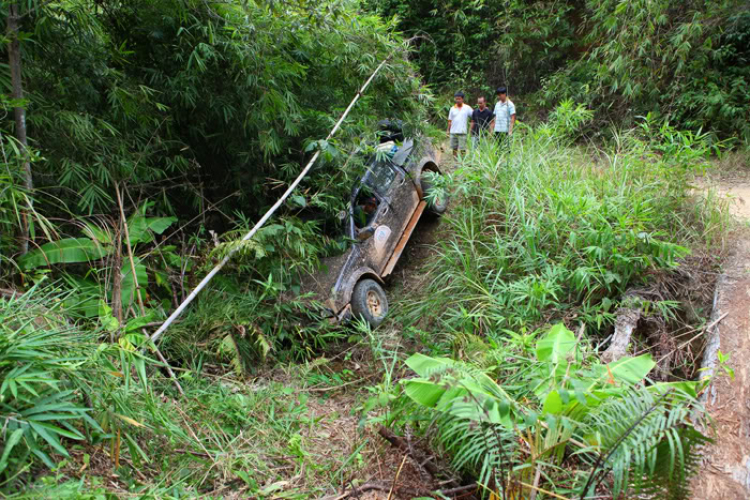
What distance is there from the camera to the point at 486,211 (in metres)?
6.05

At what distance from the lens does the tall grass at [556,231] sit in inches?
185

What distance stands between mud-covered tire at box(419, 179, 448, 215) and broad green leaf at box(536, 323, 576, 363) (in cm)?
382

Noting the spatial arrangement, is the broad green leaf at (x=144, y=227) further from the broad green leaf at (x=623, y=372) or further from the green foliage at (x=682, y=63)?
the green foliage at (x=682, y=63)

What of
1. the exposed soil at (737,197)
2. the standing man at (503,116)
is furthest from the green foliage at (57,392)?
the standing man at (503,116)

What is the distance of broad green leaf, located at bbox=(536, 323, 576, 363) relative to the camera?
3.10m

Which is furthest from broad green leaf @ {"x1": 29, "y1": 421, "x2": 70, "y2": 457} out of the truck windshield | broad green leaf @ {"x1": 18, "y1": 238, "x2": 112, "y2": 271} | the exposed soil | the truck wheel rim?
the exposed soil

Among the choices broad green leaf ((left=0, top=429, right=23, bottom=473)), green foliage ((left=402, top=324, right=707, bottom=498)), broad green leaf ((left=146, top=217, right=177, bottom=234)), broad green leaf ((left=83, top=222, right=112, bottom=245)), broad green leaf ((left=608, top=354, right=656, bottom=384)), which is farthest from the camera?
broad green leaf ((left=146, top=217, right=177, bottom=234))

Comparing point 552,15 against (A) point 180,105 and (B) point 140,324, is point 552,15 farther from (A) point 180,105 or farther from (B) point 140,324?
(B) point 140,324

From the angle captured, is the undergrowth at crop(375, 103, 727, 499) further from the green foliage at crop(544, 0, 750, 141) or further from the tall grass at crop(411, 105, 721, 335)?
the green foliage at crop(544, 0, 750, 141)

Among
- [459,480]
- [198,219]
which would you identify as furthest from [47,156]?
[459,480]

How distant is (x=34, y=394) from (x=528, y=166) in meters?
5.54

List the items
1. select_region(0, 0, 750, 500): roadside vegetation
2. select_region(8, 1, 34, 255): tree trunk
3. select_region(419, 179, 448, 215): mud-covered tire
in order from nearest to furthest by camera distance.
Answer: select_region(0, 0, 750, 500): roadside vegetation < select_region(8, 1, 34, 255): tree trunk < select_region(419, 179, 448, 215): mud-covered tire

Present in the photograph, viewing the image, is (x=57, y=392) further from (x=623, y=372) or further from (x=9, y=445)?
(x=623, y=372)

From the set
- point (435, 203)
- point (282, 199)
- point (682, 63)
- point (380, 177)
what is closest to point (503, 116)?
point (435, 203)
